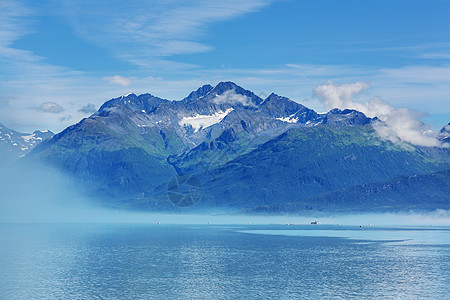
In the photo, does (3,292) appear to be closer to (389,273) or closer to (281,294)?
(281,294)

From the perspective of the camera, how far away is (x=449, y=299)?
433ft

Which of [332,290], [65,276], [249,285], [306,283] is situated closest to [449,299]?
[332,290]

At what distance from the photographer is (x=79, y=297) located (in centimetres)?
13575

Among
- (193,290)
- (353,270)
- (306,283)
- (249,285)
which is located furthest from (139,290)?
(353,270)

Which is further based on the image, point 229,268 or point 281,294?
point 229,268

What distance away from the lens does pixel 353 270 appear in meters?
183

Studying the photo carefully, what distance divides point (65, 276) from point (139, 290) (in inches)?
1454

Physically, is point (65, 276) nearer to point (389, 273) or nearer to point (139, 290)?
point (139, 290)

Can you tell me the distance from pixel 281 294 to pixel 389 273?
5287 cm

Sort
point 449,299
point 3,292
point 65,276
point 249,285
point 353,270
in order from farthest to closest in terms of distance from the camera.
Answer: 1. point 353,270
2. point 65,276
3. point 249,285
4. point 3,292
5. point 449,299

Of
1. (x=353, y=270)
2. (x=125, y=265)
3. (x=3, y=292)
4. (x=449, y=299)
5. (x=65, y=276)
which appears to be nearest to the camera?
(x=449, y=299)

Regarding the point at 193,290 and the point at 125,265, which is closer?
the point at 193,290

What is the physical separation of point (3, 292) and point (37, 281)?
18221 millimetres

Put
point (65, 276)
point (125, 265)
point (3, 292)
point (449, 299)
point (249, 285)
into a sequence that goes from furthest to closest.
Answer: point (125, 265)
point (65, 276)
point (249, 285)
point (3, 292)
point (449, 299)
